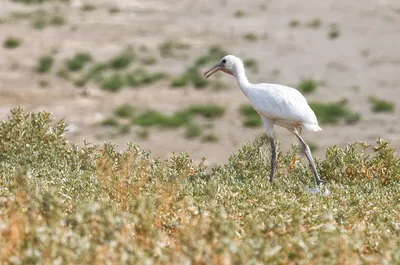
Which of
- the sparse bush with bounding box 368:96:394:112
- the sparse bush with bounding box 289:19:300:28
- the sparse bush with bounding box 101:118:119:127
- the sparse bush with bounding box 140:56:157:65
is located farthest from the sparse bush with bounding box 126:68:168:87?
the sparse bush with bounding box 289:19:300:28

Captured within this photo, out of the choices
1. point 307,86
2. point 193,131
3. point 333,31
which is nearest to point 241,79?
point 193,131

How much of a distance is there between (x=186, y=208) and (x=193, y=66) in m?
17.6

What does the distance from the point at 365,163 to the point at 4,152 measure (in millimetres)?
3875

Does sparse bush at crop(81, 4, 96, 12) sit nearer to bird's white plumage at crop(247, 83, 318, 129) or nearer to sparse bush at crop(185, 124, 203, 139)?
sparse bush at crop(185, 124, 203, 139)

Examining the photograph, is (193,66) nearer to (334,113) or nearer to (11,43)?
(334,113)

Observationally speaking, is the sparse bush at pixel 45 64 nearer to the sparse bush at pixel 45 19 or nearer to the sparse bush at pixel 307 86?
the sparse bush at pixel 45 19

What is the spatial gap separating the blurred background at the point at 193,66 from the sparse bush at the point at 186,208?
7.16 metres

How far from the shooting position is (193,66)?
23.2 metres

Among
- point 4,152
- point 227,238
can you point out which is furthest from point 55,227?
point 4,152

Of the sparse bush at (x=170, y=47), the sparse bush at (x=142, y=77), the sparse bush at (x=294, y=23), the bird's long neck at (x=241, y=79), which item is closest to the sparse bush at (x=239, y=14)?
the sparse bush at (x=294, y=23)

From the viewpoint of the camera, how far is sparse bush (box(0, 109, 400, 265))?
15.7ft

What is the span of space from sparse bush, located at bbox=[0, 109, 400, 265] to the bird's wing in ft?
2.00

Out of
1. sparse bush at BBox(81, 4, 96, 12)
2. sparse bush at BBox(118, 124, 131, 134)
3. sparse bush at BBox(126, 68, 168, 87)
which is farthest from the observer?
sparse bush at BBox(81, 4, 96, 12)

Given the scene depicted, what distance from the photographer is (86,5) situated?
30.7 meters
